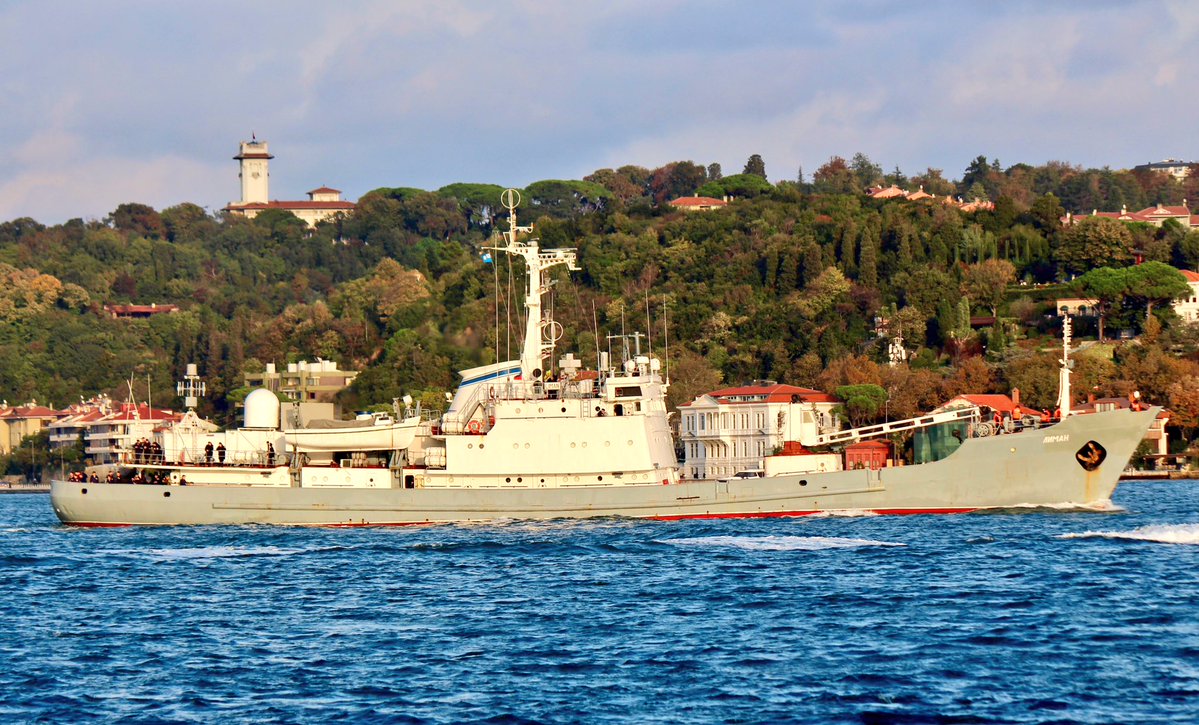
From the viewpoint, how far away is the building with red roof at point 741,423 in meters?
89.5

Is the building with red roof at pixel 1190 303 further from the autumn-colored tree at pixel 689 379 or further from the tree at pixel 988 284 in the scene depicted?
the autumn-colored tree at pixel 689 379

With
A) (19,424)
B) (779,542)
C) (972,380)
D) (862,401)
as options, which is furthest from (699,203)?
(779,542)

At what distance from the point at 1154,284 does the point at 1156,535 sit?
68.5m

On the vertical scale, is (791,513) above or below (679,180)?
below

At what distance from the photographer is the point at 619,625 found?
94.9 feet

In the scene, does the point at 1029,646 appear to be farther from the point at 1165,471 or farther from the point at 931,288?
the point at 931,288

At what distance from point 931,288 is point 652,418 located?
69009 millimetres

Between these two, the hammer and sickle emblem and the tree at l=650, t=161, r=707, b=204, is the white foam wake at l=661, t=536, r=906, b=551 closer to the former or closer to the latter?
the hammer and sickle emblem

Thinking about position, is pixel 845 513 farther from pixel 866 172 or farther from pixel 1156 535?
pixel 866 172

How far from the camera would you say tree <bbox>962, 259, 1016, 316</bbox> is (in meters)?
113

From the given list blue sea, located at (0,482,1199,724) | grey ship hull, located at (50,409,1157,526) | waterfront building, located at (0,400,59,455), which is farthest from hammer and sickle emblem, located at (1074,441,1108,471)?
waterfront building, located at (0,400,59,455)

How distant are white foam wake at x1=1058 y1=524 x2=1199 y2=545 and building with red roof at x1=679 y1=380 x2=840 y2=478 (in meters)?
46.1

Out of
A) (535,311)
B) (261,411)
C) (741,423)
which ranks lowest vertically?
(261,411)

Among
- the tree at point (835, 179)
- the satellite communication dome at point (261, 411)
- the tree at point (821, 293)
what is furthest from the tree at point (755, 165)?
the satellite communication dome at point (261, 411)
